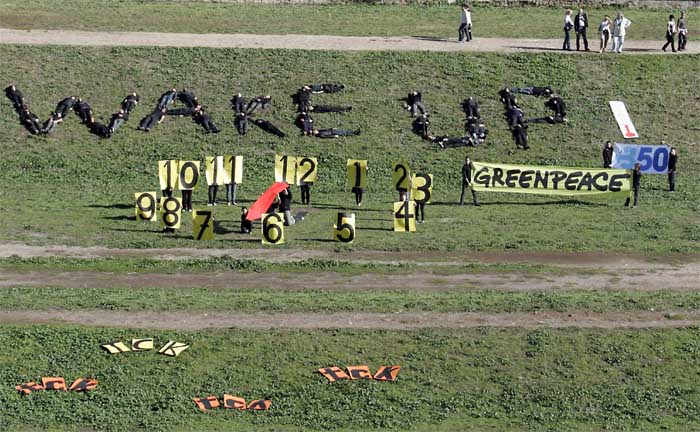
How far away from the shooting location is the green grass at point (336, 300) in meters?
38.6

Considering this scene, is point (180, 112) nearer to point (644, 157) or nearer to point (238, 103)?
point (238, 103)

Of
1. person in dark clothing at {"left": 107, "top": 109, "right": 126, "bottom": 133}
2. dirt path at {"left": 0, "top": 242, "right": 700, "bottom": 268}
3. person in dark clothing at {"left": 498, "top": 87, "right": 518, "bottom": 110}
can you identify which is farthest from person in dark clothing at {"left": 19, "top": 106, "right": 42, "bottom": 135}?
person in dark clothing at {"left": 498, "top": 87, "right": 518, "bottom": 110}

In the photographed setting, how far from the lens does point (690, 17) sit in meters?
78.8

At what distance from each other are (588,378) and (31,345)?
15.5m

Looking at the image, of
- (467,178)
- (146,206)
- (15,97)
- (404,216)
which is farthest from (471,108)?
(15,97)

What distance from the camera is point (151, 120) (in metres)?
60.2

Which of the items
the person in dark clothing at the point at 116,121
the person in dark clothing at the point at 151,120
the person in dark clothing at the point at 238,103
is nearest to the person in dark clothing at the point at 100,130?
the person in dark clothing at the point at 116,121

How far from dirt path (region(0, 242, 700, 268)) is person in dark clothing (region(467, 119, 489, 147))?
14654mm

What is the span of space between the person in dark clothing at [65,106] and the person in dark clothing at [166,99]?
4133mm

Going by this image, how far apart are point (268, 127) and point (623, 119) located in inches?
686

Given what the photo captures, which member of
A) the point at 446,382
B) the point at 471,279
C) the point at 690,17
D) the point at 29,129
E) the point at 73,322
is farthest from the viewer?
the point at 690,17

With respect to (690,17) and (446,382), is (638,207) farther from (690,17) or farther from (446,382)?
(690,17)

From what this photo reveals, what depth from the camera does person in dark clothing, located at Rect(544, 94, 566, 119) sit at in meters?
62.4

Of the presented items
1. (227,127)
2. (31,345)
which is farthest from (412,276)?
(227,127)
